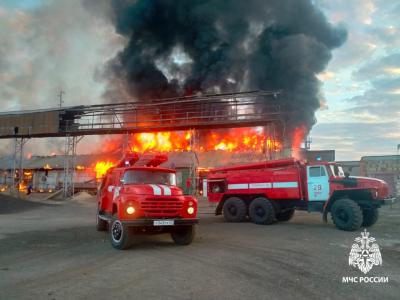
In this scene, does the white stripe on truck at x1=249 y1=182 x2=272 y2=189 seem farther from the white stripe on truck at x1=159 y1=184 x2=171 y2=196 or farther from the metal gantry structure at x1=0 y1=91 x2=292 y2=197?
the metal gantry structure at x1=0 y1=91 x2=292 y2=197

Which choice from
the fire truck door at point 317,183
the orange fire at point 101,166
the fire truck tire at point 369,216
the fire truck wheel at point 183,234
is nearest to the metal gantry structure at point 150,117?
the orange fire at point 101,166

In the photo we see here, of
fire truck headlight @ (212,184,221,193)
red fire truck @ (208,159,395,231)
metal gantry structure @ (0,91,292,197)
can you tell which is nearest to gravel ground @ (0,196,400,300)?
red fire truck @ (208,159,395,231)

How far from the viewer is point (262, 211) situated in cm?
1628

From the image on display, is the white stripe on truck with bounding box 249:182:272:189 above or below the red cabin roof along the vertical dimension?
below

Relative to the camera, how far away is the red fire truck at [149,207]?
31.2 ft

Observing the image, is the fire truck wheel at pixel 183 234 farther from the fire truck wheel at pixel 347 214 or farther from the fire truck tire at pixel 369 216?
the fire truck tire at pixel 369 216

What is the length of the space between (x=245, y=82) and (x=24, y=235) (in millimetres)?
27205

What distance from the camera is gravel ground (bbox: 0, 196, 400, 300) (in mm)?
6027

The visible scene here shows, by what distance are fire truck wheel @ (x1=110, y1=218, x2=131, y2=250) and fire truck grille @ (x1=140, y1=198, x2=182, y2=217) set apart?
74 centimetres

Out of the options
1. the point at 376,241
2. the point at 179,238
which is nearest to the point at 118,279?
the point at 179,238

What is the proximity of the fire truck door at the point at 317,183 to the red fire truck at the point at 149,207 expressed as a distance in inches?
263

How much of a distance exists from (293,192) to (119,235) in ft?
28.3

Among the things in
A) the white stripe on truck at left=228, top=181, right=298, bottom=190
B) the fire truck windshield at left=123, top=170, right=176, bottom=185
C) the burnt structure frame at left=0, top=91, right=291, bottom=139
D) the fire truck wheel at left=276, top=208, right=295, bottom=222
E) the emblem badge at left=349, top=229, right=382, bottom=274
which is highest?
the burnt structure frame at left=0, top=91, right=291, bottom=139

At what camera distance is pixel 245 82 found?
35656 mm
